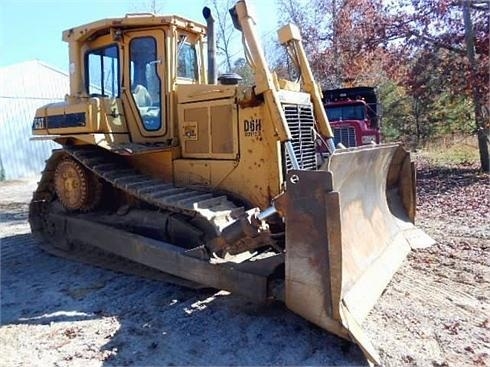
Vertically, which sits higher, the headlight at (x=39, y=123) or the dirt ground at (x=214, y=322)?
the headlight at (x=39, y=123)

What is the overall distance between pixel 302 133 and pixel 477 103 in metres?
8.72

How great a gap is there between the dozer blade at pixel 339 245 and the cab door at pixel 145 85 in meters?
2.30

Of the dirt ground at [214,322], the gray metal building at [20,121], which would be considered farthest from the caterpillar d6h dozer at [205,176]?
the gray metal building at [20,121]

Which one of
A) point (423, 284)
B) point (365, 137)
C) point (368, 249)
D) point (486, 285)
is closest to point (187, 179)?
point (368, 249)

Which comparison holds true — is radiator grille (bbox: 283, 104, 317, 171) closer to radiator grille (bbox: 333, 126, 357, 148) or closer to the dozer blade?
the dozer blade

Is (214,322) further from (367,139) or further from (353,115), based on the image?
(353,115)

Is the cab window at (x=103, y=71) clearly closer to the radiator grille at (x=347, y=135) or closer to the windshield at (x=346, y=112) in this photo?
the radiator grille at (x=347, y=135)

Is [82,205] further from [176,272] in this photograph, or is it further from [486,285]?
[486,285]

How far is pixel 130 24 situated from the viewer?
5.11 meters

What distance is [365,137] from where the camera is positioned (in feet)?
37.8

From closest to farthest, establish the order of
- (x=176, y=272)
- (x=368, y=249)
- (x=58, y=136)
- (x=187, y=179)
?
(x=368, y=249), (x=176, y=272), (x=187, y=179), (x=58, y=136)

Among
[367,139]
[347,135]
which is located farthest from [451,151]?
[347,135]

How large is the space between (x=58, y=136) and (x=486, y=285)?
4.85 m

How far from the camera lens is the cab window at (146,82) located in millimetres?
5180
